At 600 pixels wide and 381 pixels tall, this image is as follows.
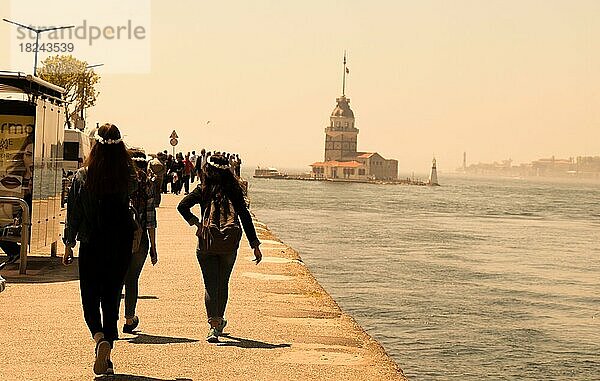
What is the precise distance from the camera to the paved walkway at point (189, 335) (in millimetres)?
8742

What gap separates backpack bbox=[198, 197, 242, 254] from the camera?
10.1m

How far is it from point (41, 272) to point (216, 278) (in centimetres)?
607

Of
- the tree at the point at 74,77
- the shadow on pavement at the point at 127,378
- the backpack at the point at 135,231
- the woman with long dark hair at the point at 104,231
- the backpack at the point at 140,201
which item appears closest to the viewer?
the shadow on pavement at the point at 127,378

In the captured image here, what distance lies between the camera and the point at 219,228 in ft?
33.0

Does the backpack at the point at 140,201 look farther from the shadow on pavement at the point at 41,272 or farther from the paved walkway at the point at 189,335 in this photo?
the shadow on pavement at the point at 41,272

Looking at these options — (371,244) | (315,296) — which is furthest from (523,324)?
(371,244)

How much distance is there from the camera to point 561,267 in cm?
3559

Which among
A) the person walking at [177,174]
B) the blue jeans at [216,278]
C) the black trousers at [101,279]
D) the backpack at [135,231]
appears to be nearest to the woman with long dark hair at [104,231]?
the black trousers at [101,279]

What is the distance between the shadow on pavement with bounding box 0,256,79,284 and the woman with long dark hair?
637 cm

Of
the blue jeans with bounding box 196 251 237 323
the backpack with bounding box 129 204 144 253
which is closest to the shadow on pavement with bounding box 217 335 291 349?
the blue jeans with bounding box 196 251 237 323

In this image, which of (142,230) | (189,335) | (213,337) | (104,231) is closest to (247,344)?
Result: (213,337)

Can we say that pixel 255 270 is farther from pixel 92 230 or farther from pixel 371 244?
pixel 371 244

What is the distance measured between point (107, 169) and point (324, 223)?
5025 centimetres

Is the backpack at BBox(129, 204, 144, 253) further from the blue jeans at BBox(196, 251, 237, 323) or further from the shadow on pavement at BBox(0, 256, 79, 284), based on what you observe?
the shadow on pavement at BBox(0, 256, 79, 284)
